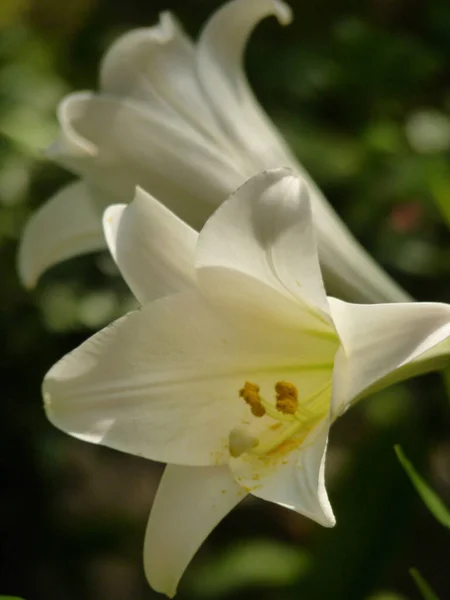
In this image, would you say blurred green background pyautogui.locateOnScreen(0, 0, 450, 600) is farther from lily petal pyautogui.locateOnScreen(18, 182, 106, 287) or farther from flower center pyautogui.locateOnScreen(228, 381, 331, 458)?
flower center pyautogui.locateOnScreen(228, 381, 331, 458)

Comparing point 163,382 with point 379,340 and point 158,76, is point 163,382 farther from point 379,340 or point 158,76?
point 158,76

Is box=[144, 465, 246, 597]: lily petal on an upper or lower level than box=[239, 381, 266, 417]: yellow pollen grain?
lower

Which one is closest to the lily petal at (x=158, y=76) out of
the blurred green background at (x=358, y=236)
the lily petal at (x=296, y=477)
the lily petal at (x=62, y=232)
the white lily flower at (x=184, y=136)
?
the white lily flower at (x=184, y=136)

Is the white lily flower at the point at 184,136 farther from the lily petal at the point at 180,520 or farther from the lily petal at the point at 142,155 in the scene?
the lily petal at the point at 180,520

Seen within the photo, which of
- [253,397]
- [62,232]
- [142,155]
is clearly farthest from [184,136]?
[253,397]

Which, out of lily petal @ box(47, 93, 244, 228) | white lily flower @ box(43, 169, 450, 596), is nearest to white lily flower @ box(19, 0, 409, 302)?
lily petal @ box(47, 93, 244, 228)

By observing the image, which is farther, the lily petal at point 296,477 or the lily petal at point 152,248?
the lily petal at point 152,248
